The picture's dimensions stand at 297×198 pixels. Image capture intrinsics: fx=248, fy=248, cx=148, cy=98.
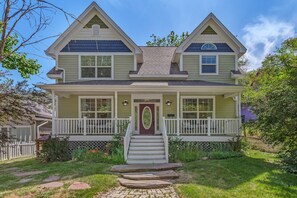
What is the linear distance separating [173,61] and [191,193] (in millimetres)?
11082

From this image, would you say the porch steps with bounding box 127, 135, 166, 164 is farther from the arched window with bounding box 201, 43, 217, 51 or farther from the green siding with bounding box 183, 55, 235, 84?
the arched window with bounding box 201, 43, 217, 51

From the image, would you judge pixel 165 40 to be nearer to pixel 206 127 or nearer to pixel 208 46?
pixel 208 46

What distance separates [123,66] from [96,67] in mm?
1647

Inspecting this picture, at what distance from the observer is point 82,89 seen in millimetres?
12773

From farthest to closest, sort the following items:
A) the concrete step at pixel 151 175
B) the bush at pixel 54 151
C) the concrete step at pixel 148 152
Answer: the bush at pixel 54 151 → the concrete step at pixel 148 152 → the concrete step at pixel 151 175

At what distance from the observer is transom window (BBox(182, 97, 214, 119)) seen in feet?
49.5

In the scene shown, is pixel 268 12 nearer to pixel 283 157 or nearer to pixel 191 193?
pixel 283 157

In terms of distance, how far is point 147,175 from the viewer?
8.73 m

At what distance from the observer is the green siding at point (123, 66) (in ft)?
49.9

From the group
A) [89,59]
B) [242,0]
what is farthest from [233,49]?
[89,59]

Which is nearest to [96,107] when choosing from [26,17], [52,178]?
[52,178]

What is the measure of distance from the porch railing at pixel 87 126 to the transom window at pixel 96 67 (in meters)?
2.94

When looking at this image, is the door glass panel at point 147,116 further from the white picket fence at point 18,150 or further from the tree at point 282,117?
the white picket fence at point 18,150

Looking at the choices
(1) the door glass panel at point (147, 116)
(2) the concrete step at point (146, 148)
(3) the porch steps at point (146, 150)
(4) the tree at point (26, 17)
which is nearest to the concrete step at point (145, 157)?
(3) the porch steps at point (146, 150)
